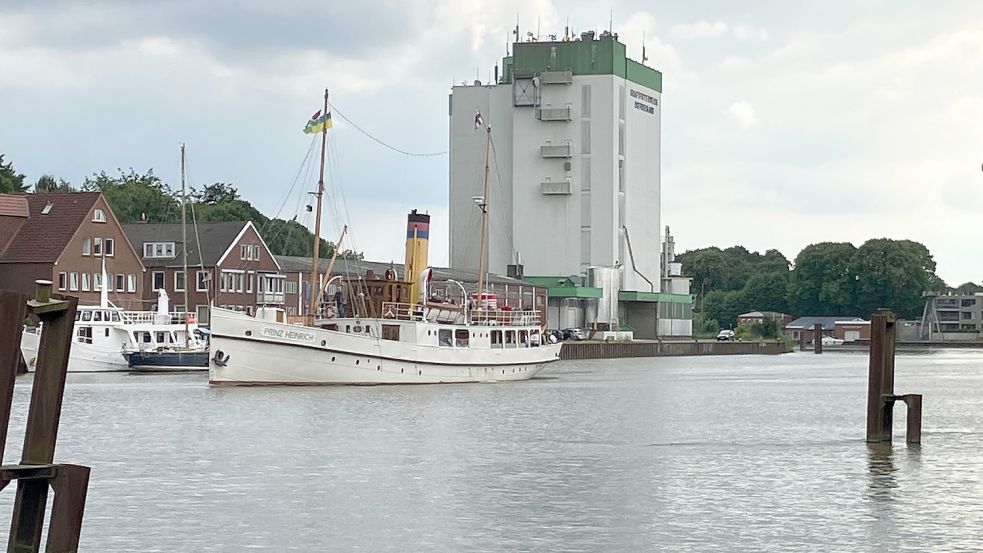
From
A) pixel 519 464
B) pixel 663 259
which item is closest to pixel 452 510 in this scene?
pixel 519 464

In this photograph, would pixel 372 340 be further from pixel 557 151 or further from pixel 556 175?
pixel 556 175

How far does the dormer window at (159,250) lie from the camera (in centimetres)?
12356

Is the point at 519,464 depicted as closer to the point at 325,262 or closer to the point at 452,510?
the point at 452,510

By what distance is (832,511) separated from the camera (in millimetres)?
26969

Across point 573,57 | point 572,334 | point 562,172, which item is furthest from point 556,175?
point 572,334

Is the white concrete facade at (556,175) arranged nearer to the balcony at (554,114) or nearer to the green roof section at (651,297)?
the balcony at (554,114)

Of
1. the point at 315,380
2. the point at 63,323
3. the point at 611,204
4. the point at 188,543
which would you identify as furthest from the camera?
the point at 611,204

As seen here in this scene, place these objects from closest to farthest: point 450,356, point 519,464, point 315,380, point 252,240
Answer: point 519,464 → point 315,380 → point 450,356 → point 252,240

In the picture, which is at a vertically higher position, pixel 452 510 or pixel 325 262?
pixel 325 262

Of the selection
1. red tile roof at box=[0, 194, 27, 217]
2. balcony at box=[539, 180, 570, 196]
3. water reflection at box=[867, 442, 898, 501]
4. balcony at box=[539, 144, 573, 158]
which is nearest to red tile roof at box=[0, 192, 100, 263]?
red tile roof at box=[0, 194, 27, 217]

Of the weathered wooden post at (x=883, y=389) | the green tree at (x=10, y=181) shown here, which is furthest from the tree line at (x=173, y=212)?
the weathered wooden post at (x=883, y=389)

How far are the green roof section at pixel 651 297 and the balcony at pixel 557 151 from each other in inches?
622

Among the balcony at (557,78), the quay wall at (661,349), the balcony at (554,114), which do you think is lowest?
Answer: the quay wall at (661,349)

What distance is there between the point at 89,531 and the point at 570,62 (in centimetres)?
13967
